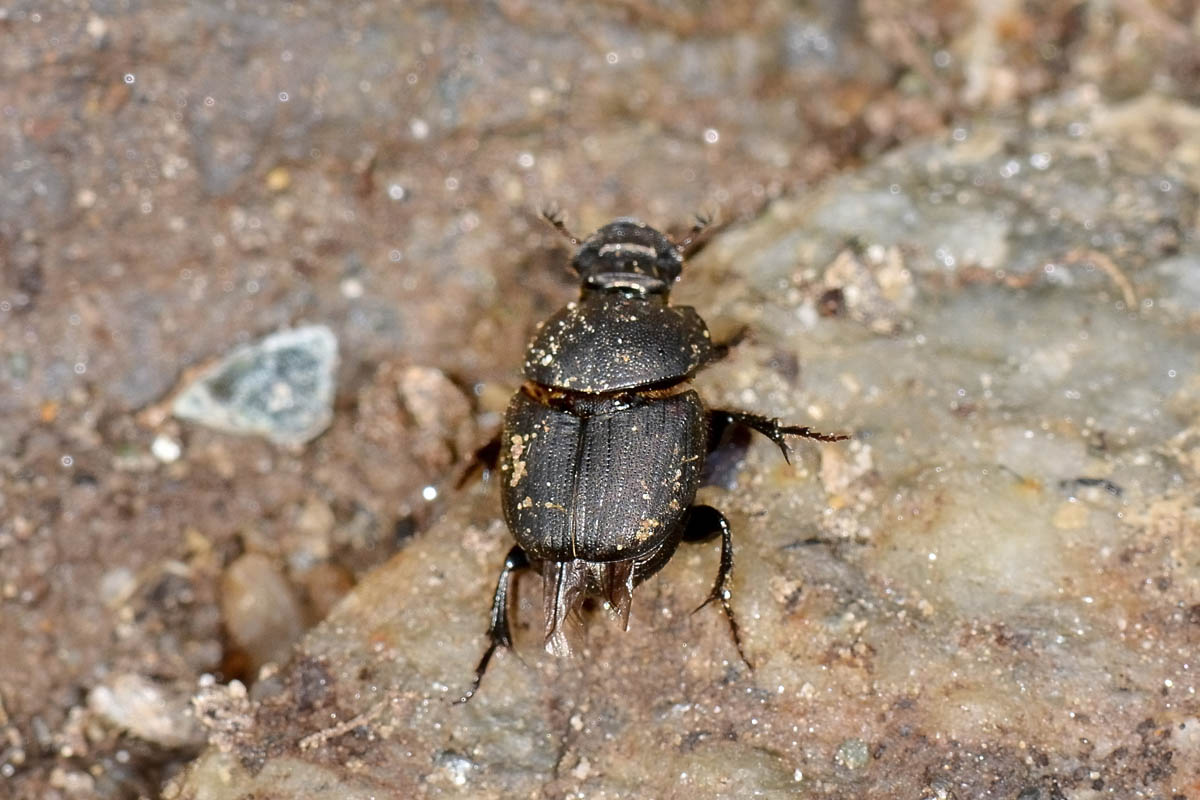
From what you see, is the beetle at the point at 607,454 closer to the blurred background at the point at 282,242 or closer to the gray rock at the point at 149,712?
the blurred background at the point at 282,242

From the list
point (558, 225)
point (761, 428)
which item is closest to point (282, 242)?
point (558, 225)

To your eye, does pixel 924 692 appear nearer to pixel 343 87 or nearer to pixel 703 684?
pixel 703 684

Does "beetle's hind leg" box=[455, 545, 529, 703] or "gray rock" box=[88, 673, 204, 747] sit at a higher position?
"beetle's hind leg" box=[455, 545, 529, 703]

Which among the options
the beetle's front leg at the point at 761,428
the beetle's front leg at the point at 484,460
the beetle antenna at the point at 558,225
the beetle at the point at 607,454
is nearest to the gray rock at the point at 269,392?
the beetle's front leg at the point at 484,460

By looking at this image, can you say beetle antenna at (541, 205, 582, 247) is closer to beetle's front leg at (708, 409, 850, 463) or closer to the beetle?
the beetle

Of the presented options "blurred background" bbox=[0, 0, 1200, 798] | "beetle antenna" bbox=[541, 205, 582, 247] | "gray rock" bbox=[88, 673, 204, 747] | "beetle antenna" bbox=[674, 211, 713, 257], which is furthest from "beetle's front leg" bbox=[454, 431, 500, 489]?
"gray rock" bbox=[88, 673, 204, 747]

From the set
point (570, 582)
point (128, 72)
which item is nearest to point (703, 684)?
point (570, 582)
